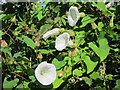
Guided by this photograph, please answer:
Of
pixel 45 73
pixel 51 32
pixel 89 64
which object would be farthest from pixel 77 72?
pixel 51 32

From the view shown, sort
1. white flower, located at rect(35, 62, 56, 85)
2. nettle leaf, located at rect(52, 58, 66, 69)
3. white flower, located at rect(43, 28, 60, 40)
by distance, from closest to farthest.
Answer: white flower, located at rect(35, 62, 56, 85), nettle leaf, located at rect(52, 58, 66, 69), white flower, located at rect(43, 28, 60, 40)

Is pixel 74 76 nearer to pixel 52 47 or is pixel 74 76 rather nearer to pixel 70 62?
pixel 70 62

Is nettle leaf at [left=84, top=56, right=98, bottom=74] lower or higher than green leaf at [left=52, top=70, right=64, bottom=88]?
higher

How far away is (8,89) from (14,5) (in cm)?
94

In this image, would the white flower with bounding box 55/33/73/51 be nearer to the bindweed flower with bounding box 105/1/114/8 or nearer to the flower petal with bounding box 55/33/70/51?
the flower petal with bounding box 55/33/70/51

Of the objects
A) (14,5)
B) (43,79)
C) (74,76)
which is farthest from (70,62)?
(14,5)

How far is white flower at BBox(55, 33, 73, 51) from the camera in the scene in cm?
111

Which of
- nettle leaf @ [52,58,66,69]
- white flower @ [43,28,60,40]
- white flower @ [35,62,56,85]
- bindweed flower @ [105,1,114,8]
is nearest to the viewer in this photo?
white flower @ [35,62,56,85]

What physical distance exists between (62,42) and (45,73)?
0.87 ft

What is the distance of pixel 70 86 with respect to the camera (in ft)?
3.75

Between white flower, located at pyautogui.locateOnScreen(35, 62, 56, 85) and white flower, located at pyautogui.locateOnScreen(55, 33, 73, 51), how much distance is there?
0.17 metres

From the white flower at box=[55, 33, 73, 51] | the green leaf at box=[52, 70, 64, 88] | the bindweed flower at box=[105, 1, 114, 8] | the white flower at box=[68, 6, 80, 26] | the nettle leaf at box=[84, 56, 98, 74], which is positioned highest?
the bindweed flower at box=[105, 1, 114, 8]

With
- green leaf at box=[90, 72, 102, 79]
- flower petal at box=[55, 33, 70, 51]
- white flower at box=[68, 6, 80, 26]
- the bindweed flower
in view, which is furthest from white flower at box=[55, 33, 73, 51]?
the bindweed flower

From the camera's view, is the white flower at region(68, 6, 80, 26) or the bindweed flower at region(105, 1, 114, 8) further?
the bindweed flower at region(105, 1, 114, 8)
